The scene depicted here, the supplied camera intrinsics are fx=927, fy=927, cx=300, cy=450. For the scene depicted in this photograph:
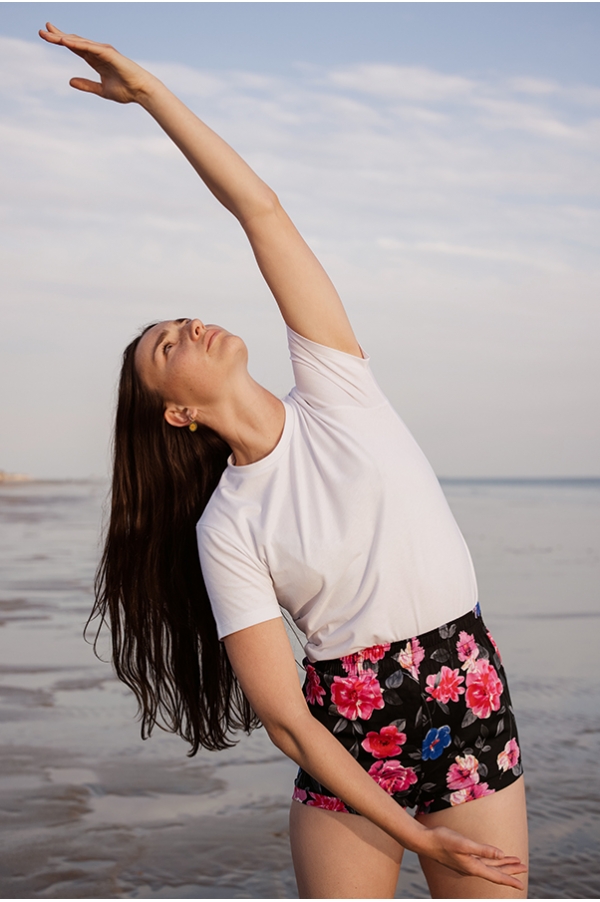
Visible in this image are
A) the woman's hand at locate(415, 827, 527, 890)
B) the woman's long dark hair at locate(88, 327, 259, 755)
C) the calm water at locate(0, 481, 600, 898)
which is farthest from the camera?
the calm water at locate(0, 481, 600, 898)

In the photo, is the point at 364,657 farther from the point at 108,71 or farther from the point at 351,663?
the point at 108,71

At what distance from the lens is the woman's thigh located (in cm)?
228

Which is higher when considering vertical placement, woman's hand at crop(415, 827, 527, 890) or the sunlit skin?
the sunlit skin

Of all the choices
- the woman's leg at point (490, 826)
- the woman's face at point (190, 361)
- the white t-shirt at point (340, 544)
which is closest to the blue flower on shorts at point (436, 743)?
the woman's leg at point (490, 826)

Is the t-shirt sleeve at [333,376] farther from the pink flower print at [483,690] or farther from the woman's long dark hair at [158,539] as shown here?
the pink flower print at [483,690]

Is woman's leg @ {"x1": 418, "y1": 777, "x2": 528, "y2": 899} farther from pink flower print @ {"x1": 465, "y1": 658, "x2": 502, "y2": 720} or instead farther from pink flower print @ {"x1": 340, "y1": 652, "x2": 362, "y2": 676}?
pink flower print @ {"x1": 340, "y1": 652, "x2": 362, "y2": 676}

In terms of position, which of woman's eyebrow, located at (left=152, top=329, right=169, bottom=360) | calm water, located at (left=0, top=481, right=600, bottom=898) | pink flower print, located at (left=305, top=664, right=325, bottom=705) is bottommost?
calm water, located at (left=0, top=481, right=600, bottom=898)

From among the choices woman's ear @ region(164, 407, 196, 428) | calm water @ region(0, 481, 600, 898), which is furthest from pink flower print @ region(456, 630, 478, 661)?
calm water @ region(0, 481, 600, 898)

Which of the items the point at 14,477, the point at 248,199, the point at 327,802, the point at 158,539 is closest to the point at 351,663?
the point at 327,802

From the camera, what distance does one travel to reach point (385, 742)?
222cm

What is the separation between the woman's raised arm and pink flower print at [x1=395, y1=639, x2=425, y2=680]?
2.54 feet

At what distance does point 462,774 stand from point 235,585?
706 millimetres

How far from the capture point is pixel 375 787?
7.01 feet

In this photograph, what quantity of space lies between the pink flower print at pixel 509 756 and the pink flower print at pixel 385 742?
252 mm
